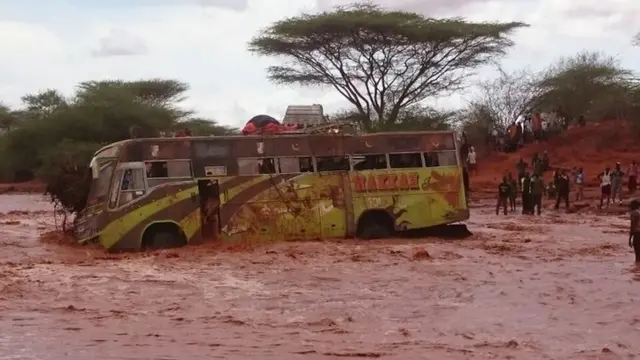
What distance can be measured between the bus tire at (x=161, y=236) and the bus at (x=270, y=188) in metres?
0.02

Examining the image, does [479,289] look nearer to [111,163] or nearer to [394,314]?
[394,314]

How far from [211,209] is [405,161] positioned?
13.8 feet

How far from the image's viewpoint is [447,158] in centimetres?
2083

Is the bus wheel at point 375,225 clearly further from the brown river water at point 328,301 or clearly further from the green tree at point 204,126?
the green tree at point 204,126

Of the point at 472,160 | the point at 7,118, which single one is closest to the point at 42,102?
the point at 7,118

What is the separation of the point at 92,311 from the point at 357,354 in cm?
417

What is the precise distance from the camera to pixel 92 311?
12.3m

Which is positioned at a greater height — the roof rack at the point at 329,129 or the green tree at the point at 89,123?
the green tree at the point at 89,123

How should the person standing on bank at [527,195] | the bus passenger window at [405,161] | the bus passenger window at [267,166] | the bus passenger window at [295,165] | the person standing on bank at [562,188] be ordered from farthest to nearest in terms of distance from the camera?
1. the person standing on bank at [562,188]
2. the person standing on bank at [527,195]
3. the bus passenger window at [405,161]
4. the bus passenger window at [295,165]
5. the bus passenger window at [267,166]

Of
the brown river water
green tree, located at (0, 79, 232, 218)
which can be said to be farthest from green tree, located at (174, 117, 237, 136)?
the brown river water

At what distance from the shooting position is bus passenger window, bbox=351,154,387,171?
66.4 ft

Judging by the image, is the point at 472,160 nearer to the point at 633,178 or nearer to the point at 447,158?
the point at 633,178

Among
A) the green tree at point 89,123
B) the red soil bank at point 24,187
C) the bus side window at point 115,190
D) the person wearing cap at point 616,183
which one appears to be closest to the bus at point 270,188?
the bus side window at point 115,190

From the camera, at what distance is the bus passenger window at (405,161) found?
20.4 metres
